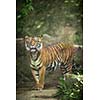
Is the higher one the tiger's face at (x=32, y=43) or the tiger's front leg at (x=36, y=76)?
the tiger's face at (x=32, y=43)

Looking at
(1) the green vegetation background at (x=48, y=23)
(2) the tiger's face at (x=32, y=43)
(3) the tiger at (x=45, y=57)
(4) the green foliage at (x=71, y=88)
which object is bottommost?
(4) the green foliage at (x=71, y=88)

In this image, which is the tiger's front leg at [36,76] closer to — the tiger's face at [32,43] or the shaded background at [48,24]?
the shaded background at [48,24]

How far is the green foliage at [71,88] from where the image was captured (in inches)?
95.2

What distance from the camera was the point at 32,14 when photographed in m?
2.42

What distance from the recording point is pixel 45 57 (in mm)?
2420

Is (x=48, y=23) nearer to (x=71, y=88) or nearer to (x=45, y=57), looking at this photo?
(x=45, y=57)

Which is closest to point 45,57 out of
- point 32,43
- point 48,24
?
point 32,43

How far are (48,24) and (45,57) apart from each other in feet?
0.88

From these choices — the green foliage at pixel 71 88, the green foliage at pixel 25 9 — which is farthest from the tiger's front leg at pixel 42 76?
the green foliage at pixel 25 9

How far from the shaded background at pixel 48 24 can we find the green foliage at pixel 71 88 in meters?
0.06

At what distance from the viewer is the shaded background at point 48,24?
2.40 meters
